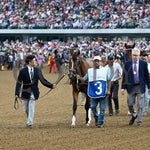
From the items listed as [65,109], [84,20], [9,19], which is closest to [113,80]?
[65,109]

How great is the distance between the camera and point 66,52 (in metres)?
35.8

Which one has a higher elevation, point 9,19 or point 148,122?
point 9,19

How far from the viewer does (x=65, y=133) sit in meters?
9.70

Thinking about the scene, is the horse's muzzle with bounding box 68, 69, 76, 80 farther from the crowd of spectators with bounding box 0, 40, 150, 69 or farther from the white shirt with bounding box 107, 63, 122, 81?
the crowd of spectators with bounding box 0, 40, 150, 69

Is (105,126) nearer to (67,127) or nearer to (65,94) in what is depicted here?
(67,127)

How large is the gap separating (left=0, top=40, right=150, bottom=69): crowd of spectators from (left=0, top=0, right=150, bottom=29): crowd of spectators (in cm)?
182

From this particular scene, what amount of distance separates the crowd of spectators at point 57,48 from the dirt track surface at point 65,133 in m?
16.8

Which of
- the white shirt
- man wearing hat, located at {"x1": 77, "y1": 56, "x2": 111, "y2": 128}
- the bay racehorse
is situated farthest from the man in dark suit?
the white shirt

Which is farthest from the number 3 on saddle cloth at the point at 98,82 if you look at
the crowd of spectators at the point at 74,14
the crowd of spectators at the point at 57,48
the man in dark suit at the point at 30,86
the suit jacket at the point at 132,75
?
the crowd of spectators at the point at 74,14

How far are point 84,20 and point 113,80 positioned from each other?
27.1 meters

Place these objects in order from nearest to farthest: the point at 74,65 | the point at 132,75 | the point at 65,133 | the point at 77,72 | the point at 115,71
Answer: the point at 65,133 → the point at 132,75 → the point at 74,65 → the point at 77,72 → the point at 115,71

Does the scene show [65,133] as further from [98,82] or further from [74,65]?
[74,65]

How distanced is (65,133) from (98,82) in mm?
1481

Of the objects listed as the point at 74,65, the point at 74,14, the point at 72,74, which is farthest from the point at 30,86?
the point at 74,14
